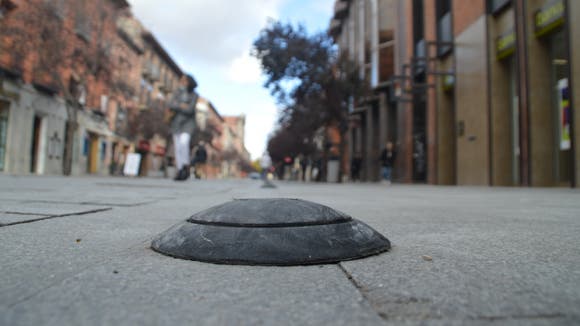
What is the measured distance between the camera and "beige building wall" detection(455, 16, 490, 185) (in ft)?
35.6

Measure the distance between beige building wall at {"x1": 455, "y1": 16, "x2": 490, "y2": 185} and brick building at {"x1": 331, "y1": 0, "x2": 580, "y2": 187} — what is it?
3 cm

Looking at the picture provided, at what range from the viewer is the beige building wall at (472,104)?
10859 millimetres

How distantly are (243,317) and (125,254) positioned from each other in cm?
64

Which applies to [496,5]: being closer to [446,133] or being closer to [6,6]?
Answer: [446,133]

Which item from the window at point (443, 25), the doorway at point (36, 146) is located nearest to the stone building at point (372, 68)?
the window at point (443, 25)

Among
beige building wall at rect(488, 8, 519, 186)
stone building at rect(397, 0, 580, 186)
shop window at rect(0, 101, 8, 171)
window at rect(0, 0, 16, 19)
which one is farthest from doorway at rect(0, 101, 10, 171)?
beige building wall at rect(488, 8, 519, 186)

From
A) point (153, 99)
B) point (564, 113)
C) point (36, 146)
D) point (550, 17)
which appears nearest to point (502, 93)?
point (564, 113)

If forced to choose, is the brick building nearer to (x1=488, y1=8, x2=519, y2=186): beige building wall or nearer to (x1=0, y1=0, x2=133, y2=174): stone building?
(x1=488, y1=8, x2=519, y2=186): beige building wall

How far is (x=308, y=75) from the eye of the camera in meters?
16.0

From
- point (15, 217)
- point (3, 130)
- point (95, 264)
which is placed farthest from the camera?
point (3, 130)

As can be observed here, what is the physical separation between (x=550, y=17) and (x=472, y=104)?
355 centimetres

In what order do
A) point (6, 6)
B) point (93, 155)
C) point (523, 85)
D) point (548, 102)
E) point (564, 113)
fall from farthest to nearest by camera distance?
1. point (93, 155)
2. point (6, 6)
3. point (523, 85)
4. point (548, 102)
5. point (564, 113)

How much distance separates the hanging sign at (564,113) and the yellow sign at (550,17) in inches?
45.2

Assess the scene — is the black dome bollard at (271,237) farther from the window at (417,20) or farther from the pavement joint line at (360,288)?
the window at (417,20)
